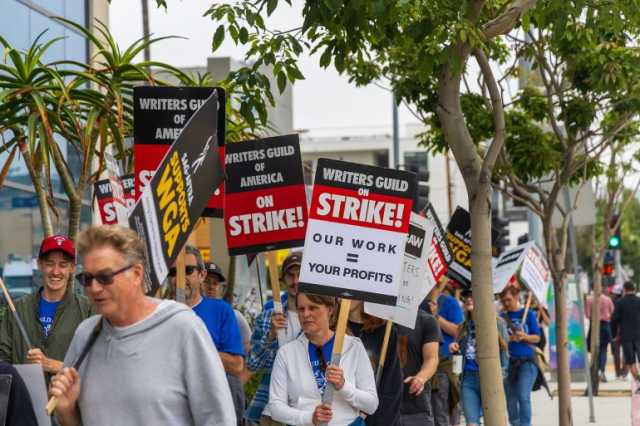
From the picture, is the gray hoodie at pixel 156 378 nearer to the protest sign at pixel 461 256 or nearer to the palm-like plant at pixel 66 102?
the palm-like plant at pixel 66 102

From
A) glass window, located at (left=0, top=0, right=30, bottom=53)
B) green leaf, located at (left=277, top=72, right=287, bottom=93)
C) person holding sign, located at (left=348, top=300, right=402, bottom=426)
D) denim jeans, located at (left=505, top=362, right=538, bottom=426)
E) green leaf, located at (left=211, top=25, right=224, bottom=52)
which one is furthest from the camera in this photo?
glass window, located at (left=0, top=0, right=30, bottom=53)

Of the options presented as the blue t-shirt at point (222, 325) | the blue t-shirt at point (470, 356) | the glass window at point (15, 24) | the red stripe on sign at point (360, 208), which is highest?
the glass window at point (15, 24)

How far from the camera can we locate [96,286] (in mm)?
4289

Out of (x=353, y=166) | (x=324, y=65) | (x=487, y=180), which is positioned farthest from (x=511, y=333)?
(x=353, y=166)

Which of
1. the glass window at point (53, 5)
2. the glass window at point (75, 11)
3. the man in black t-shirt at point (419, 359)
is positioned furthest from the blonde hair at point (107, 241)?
the glass window at point (75, 11)

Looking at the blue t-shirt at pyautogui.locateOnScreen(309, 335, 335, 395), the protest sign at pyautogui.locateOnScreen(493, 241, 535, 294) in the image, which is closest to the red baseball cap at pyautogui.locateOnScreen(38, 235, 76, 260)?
the blue t-shirt at pyautogui.locateOnScreen(309, 335, 335, 395)

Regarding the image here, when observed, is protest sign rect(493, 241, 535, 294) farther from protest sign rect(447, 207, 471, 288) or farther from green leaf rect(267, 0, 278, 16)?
green leaf rect(267, 0, 278, 16)

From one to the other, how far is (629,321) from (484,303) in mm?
14648

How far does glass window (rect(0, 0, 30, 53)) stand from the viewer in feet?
52.5

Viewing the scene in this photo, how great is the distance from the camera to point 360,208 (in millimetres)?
7594

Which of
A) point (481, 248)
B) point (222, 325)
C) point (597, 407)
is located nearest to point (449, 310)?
point (481, 248)

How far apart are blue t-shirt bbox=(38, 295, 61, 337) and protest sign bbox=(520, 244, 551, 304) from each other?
9.95 meters

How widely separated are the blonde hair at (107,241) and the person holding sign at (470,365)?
8.62 meters

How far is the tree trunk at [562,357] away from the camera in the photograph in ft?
46.5
